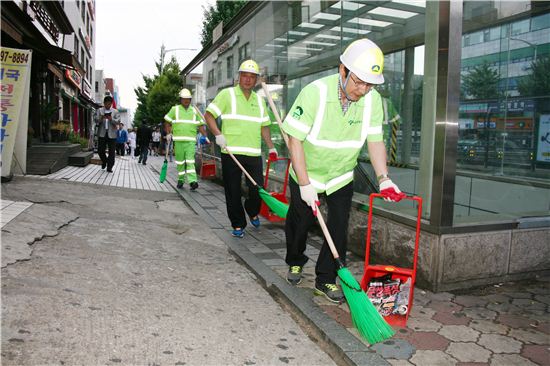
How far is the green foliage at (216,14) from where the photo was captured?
113 feet

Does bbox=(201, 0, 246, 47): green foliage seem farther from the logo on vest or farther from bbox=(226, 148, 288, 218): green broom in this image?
the logo on vest

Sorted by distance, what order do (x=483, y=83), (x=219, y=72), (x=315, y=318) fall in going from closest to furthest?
(x=315, y=318), (x=483, y=83), (x=219, y=72)

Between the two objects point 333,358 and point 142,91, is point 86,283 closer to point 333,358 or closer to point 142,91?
point 333,358

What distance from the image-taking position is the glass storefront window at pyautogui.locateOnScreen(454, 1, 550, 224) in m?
4.95

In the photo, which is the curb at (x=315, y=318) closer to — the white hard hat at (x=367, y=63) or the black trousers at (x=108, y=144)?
the white hard hat at (x=367, y=63)

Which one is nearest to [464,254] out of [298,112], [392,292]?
[392,292]

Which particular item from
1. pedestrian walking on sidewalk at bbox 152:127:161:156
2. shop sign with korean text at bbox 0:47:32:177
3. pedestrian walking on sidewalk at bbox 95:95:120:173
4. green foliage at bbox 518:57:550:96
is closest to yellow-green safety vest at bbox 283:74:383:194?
green foliage at bbox 518:57:550:96

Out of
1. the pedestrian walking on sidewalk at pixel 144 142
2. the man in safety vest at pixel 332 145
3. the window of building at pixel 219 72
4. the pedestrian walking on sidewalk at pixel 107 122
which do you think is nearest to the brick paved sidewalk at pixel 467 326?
the man in safety vest at pixel 332 145

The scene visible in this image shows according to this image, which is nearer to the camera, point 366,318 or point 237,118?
point 366,318

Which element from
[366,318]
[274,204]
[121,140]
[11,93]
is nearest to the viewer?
[366,318]

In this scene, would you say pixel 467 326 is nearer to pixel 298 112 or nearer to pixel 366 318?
pixel 366 318

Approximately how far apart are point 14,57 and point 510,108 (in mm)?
7312

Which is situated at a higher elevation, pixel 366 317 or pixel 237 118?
pixel 237 118

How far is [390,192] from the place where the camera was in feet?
10.2
